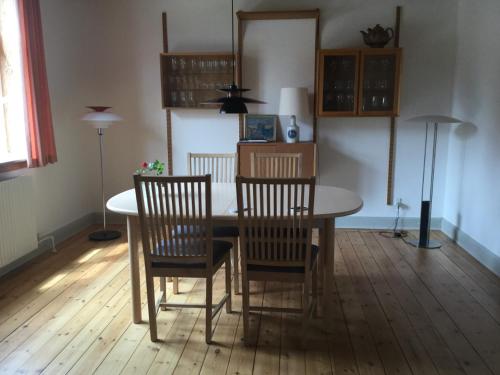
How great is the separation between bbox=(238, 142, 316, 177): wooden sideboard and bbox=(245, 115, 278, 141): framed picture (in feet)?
0.69

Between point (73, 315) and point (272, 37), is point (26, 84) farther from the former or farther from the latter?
point (272, 37)

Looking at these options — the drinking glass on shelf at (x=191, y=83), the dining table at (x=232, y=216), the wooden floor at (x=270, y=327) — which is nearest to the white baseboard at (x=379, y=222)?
the wooden floor at (x=270, y=327)

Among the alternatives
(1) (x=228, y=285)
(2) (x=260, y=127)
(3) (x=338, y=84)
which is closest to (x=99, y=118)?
(2) (x=260, y=127)

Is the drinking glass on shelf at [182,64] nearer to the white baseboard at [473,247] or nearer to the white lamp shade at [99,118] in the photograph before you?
the white lamp shade at [99,118]

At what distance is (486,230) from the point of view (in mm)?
3531

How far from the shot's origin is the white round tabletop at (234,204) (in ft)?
7.69

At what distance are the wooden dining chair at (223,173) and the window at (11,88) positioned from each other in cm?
143

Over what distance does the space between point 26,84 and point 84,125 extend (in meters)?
1.22

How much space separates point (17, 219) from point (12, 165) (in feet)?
1.46

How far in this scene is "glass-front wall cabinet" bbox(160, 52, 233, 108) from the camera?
4.38 metres

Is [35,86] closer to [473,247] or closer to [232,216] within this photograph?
[232,216]

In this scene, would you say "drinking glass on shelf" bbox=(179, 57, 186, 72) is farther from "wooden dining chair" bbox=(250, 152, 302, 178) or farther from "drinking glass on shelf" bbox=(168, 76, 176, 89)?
"wooden dining chair" bbox=(250, 152, 302, 178)

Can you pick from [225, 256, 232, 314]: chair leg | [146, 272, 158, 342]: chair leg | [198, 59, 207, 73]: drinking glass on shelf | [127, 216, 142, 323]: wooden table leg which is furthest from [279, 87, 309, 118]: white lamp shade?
[146, 272, 158, 342]: chair leg

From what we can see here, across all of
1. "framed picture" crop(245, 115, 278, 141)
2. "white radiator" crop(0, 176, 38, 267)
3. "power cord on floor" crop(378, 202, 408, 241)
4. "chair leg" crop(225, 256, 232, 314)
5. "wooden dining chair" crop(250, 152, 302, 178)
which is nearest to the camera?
"chair leg" crop(225, 256, 232, 314)
